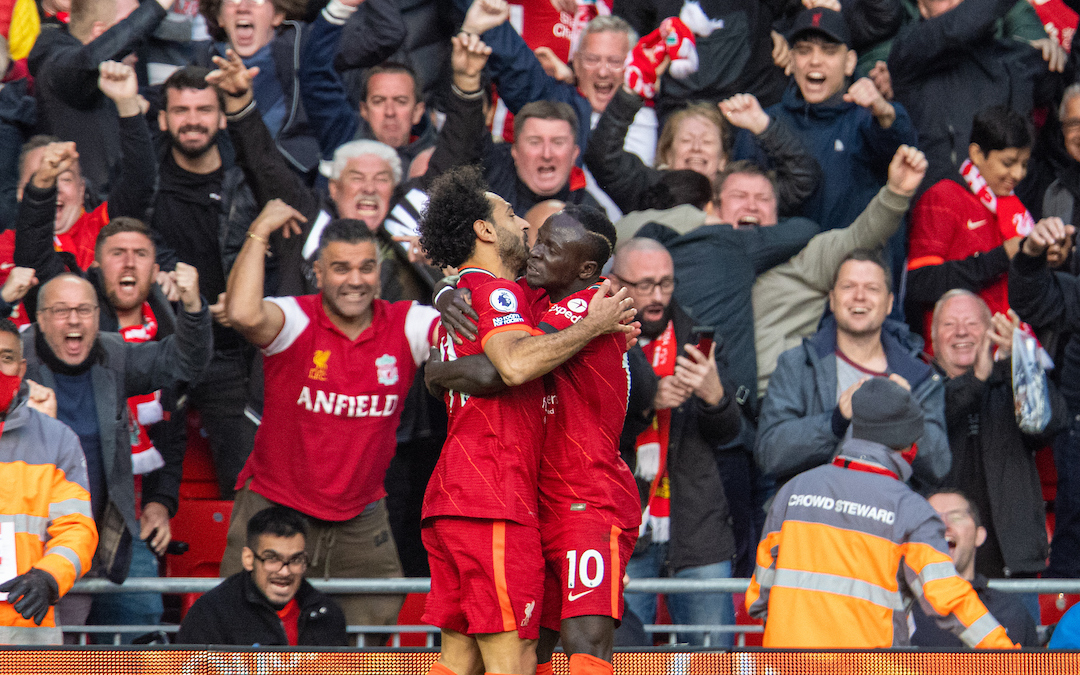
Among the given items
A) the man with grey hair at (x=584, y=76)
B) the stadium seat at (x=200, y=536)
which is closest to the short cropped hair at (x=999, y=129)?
the man with grey hair at (x=584, y=76)

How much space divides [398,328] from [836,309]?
2238mm

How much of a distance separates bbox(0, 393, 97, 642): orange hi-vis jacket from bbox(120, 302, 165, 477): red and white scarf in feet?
3.44

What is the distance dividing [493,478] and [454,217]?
95cm

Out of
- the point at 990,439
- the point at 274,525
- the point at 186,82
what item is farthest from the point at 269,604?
the point at 990,439

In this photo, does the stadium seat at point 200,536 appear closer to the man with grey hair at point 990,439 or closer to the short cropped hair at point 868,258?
the short cropped hair at point 868,258

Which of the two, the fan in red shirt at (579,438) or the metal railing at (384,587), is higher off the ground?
the fan in red shirt at (579,438)

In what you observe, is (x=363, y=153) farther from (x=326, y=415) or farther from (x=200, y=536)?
(x=200, y=536)

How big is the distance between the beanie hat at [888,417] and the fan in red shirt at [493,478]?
154 cm

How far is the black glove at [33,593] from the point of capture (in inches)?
211

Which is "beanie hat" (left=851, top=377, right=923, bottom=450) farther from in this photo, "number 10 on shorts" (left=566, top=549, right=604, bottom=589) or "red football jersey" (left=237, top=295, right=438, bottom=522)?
"red football jersey" (left=237, top=295, right=438, bottom=522)

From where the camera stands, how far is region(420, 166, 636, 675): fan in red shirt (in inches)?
177

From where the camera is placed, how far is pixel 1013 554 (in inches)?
291

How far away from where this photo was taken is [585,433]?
15.6 feet

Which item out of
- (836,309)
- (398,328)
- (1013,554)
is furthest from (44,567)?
(1013,554)
